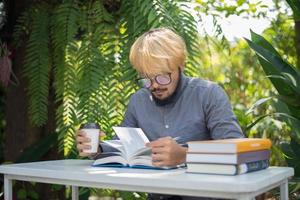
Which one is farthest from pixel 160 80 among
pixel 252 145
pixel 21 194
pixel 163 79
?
pixel 21 194

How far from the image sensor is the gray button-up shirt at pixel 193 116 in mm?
1672

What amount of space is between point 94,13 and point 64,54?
0.78 feet

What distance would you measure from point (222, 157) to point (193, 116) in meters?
0.38

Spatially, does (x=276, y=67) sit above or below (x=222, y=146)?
above

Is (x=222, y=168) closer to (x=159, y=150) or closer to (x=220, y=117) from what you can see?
(x=159, y=150)

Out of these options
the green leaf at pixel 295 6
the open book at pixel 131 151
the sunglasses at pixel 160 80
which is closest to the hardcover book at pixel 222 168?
the open book at pixel 131 151

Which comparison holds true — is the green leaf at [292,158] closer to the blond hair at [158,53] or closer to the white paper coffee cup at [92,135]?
the blond hair at [158,53]

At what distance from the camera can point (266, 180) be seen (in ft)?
4.25

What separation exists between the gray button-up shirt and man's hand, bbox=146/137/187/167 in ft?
Result: 0.70

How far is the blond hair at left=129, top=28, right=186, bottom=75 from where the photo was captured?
66.9 inches

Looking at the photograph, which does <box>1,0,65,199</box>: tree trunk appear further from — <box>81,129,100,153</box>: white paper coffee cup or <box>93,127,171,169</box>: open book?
<box>93,127,171,169</box>: open book

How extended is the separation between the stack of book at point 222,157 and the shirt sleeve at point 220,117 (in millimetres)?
209

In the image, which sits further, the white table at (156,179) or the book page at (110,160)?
the book page at (110,160)

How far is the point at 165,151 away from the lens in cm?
148
